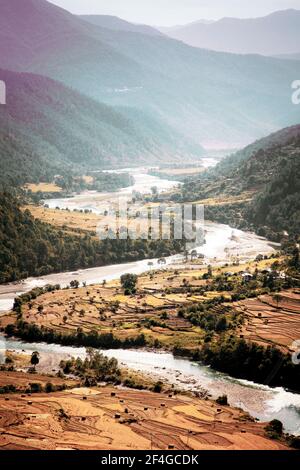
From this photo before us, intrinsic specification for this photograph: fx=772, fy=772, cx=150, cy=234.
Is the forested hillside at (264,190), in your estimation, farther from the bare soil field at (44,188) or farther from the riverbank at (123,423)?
the riverbank at (123,423)

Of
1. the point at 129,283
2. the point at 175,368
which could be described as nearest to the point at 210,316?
the point at 175,368

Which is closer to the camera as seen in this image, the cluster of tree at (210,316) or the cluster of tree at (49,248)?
the cluster of tree at (210,316)

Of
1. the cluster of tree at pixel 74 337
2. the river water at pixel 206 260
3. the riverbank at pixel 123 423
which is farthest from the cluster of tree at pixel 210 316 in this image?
the river water at pixel 206 260

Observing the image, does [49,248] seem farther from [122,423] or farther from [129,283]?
[122,423]

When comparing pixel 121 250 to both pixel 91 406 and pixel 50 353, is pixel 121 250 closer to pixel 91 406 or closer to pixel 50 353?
pixel 50 353

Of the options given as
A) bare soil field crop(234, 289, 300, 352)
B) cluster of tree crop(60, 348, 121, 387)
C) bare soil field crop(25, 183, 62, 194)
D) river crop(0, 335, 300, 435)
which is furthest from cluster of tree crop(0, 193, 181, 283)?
bare soil field crop(25, 183, 62, 194)

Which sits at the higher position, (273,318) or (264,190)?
(264,190)
